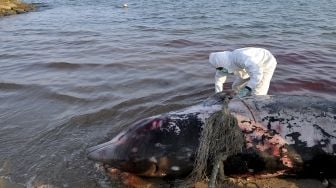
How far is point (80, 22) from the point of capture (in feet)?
57.0

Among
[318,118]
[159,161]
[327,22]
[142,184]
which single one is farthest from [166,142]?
[327,22]

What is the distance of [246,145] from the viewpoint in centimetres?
450

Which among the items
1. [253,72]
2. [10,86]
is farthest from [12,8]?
[253,72]

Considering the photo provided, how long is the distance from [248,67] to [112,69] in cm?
392

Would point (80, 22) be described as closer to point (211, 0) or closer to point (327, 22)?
point (211, 0)

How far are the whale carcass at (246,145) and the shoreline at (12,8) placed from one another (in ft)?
62.3

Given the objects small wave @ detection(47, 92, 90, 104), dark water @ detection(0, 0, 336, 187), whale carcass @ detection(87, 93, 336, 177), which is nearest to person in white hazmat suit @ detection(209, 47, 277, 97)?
dark water @ detection(0, 0, 336, 187)

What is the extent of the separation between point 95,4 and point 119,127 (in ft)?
62.2

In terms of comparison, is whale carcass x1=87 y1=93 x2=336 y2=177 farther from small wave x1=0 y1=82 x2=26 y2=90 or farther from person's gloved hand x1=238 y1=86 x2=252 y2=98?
small wave x1=0 y1=82 x2=26 y2=90

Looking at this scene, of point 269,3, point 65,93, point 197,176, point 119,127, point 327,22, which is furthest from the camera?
point 269,3

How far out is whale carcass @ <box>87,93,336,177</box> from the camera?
14.8ft

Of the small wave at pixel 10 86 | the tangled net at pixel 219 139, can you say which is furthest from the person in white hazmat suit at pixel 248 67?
the small wave at pixel 10 86

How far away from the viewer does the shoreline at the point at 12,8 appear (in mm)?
22234

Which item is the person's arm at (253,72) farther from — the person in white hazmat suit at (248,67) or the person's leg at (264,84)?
the person's leg at (264,84)
